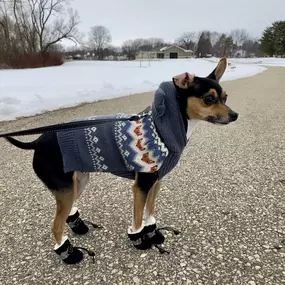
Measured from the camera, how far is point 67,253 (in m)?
2.45

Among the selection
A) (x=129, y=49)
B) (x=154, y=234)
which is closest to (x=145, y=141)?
(x=154, y=234)

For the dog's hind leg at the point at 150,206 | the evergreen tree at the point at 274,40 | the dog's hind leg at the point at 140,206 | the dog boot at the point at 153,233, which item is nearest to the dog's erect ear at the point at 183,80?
the dog's hind leg at the point at 140,206

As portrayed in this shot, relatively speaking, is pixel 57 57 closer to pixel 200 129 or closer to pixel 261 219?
pixel 200 129

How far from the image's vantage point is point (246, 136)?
20.2 ft

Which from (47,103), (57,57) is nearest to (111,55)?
(57,57)

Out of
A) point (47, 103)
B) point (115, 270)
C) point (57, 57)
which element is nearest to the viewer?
point (115, 270)

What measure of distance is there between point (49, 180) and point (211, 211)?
1823 mm

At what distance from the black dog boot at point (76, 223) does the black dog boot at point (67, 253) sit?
0.33 metres

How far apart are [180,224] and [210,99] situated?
1.39 metres

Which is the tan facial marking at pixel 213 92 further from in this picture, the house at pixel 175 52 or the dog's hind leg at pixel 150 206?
the house at pixel 175 52

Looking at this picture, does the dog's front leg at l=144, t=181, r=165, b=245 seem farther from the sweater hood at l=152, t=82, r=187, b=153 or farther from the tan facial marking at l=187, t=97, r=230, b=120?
the tan facial marking at l=187, t=97, r=230, b=120

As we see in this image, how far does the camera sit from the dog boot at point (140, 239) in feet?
8.54

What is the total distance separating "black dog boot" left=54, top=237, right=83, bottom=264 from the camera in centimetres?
243

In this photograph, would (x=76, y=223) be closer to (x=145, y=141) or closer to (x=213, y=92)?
(x=145, y=141)
